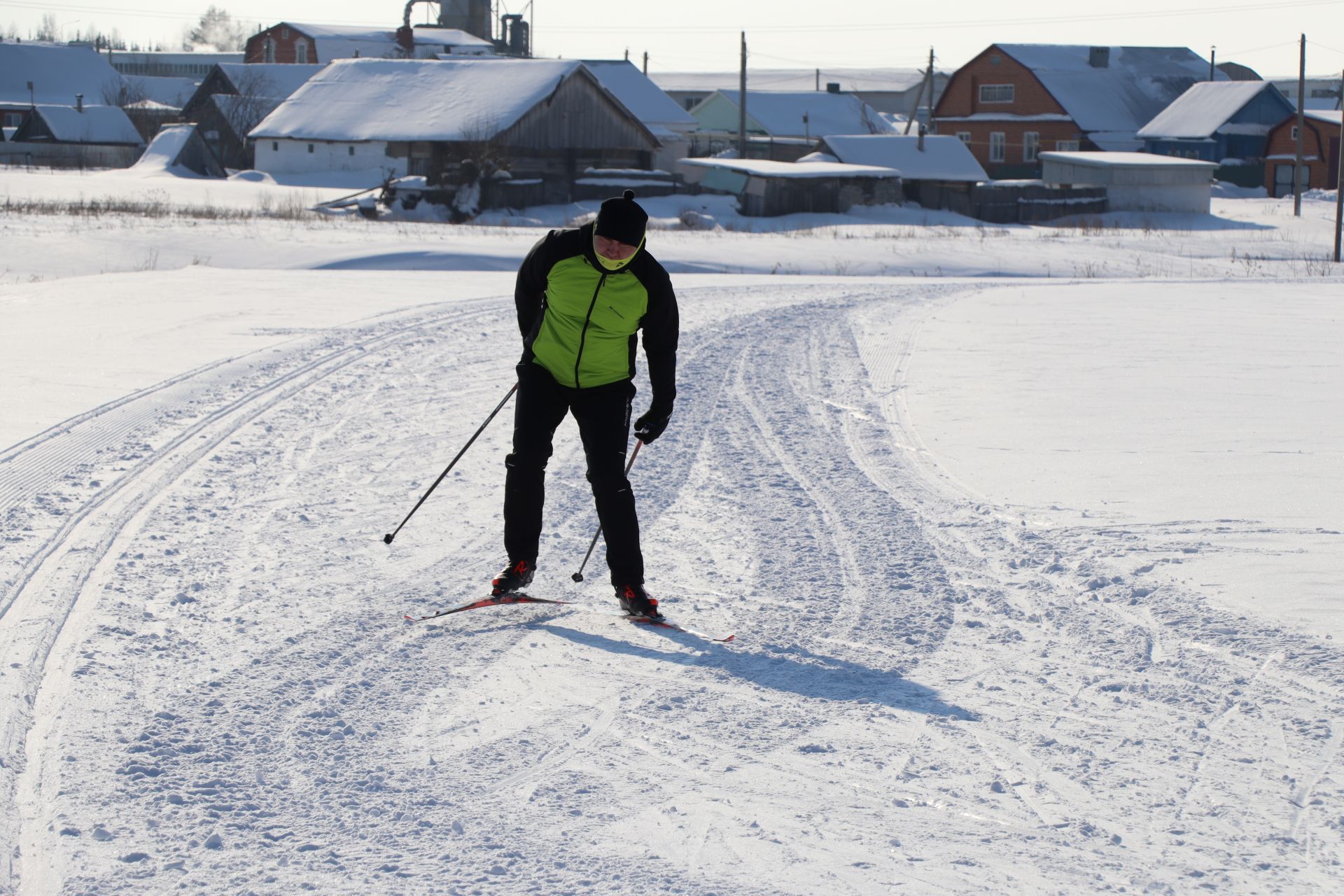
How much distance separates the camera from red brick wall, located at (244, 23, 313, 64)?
85438mm

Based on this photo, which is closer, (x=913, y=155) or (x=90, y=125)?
(x=913, y=155)

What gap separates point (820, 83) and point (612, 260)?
97.5 metres

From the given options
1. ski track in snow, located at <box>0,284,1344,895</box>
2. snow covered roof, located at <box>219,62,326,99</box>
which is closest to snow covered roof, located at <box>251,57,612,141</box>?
snow covered roof, located at <box>219,62,326,99</box>

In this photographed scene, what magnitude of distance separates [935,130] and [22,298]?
2570 inches

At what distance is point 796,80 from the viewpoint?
96.5 meters

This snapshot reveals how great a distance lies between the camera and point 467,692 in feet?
13.5

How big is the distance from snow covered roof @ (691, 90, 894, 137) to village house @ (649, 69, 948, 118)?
420 inches

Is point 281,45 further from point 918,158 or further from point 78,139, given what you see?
point 918,158

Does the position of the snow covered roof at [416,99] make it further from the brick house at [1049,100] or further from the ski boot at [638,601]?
the ski boot at [638,601]

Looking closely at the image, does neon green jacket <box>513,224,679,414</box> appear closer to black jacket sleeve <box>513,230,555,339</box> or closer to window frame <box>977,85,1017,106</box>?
black jacket sleeve <box>513,230,555,339</box>

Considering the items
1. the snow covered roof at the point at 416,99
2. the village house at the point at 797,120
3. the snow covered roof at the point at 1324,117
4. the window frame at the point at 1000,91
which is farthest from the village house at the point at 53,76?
the snow covered roof at the point at 1324,117

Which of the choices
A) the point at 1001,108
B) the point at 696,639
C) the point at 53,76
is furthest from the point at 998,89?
the point at 696,639

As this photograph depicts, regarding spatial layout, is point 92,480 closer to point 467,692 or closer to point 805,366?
point 467,692

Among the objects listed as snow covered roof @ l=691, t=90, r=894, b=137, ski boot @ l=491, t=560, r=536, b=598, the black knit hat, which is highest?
snow covered roof @ l=691, t=90, r=894, b=137
